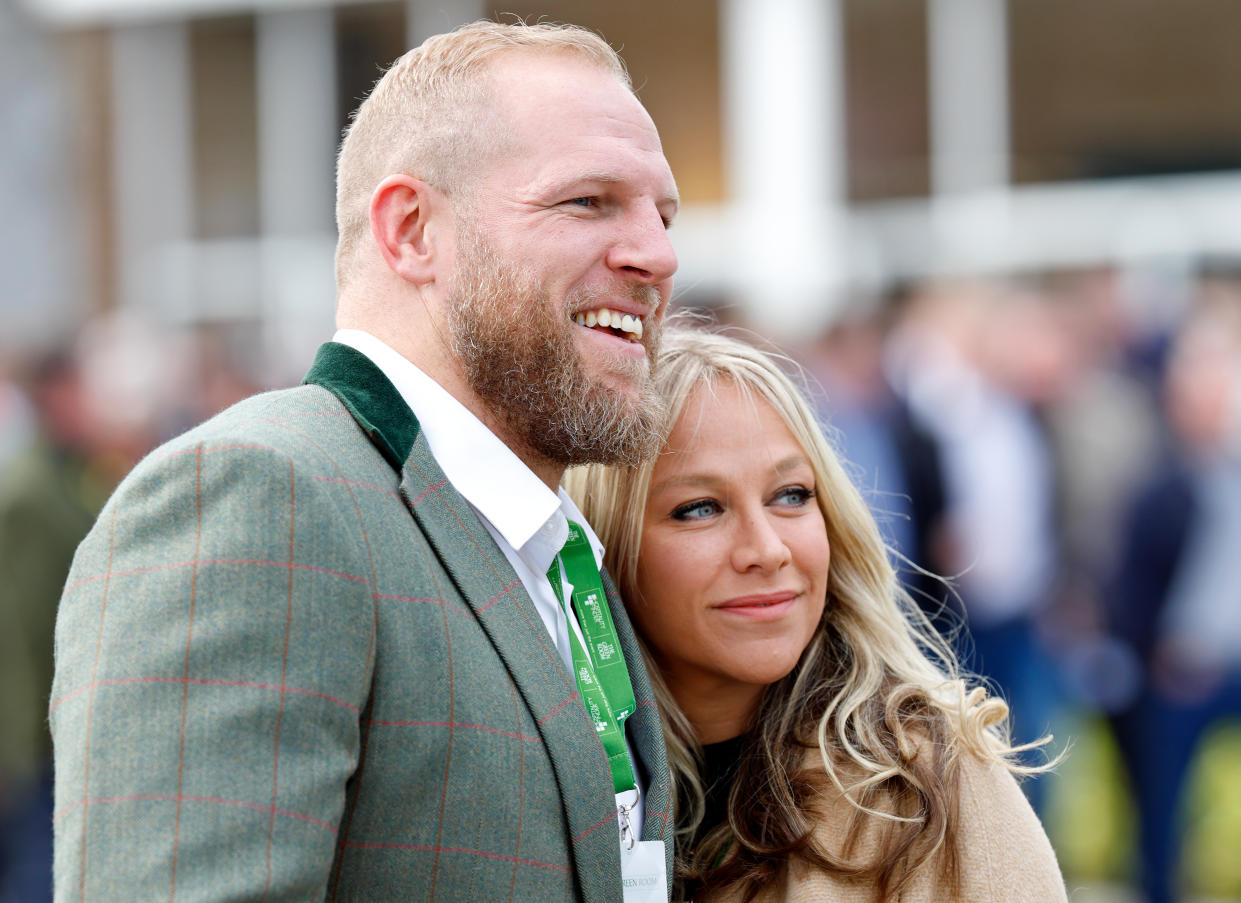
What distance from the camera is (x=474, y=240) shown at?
7.89 ft

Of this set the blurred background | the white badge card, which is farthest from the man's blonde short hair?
the blurred background

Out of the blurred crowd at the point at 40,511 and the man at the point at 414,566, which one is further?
the blurred crowd at the point at 40,511

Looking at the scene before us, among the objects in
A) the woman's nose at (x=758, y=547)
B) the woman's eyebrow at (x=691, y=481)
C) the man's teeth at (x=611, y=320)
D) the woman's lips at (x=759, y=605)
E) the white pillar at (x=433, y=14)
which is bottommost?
the woman's lips at (x=759, y=605)

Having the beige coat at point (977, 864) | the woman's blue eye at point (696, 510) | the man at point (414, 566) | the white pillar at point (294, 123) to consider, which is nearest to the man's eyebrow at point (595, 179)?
the man at point (414, 566)

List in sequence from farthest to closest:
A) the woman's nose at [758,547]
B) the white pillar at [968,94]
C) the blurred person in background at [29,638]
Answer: the white pillar at [968,94], the blurred person in background at [29,638], the woman's nose at [758,547]

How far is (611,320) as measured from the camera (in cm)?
250

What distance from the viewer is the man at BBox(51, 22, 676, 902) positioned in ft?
5.93

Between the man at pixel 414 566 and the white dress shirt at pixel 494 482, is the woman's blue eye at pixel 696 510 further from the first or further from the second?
the white dress shirt at pixel 494 482

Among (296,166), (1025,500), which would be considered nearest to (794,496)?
(1025,500)

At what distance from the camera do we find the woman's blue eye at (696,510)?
290 cm

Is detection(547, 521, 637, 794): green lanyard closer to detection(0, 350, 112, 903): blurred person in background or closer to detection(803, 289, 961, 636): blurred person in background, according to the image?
detection(803, 289, 961, 636): blurred person in background

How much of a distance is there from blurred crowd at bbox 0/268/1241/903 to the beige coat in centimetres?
327

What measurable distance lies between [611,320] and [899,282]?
8622 millimetres

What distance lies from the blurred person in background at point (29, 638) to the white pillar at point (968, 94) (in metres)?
6.86
